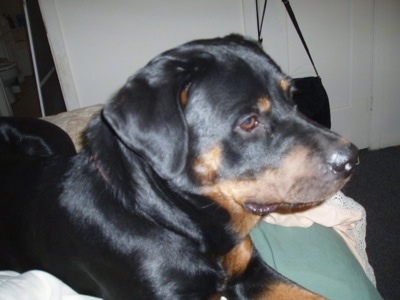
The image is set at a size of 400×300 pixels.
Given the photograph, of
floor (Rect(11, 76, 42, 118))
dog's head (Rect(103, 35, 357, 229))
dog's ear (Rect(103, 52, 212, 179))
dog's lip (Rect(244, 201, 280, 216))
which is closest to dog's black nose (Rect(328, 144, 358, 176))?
dog's head (Rect(103, 35, 357, 229))

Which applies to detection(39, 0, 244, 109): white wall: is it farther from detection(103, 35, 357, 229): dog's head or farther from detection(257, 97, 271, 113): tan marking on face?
detection(257, 97, 271, 113): tan marking on face

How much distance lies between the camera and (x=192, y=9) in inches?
111

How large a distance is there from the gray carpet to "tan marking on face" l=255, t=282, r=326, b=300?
1.06 metres

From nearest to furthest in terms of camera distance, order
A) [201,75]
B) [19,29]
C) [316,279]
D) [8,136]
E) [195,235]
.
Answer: [201,75]
[195,235]
[316,279]
[8,136]
[19,29]

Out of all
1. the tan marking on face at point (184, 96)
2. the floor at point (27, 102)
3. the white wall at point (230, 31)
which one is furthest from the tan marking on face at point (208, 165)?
the floor at point (27, 102)

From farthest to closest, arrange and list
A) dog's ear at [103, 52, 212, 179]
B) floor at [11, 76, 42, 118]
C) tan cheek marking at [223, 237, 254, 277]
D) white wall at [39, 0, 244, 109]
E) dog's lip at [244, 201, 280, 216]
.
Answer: floor at [11, 76, 42, 118]
white wall at [39, 0, 244, 109]
tan cheek marking at [223, 237, 254, 277]
dog's lip at [244, 201, 280, 216]
dog's ear at [103, 52, 212, 179]

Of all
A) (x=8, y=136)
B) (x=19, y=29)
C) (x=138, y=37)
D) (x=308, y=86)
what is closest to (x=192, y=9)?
(x=138, y=37)

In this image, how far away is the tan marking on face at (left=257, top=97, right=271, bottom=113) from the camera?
103cm

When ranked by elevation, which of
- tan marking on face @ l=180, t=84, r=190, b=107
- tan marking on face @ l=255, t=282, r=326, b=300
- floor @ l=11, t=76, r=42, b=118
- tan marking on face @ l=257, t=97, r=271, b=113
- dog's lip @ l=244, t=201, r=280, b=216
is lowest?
floor @ l=11, t=76, r=42, b=118

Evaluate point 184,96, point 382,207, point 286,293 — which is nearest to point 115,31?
point 184,96

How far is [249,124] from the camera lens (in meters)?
1.03

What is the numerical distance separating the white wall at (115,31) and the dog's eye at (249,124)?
2.03m

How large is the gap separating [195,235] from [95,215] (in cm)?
34

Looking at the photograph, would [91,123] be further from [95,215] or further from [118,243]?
[118,243]
